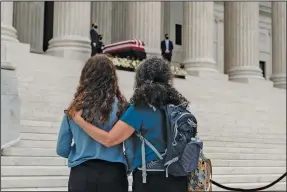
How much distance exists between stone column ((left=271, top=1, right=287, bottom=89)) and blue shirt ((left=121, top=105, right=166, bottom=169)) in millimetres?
29558

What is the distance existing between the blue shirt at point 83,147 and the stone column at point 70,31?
1782 centimetres

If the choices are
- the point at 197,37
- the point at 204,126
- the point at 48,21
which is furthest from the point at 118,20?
the point at 204,126

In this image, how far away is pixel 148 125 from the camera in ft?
13.9

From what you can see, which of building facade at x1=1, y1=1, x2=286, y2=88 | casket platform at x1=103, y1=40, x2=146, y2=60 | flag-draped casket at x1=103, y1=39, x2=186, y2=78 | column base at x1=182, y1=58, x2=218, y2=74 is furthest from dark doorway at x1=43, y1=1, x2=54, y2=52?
column base at x1=182, y1=58, x2=218, y2=74

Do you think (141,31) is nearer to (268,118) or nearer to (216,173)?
(268,118)

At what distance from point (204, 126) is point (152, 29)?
7007 millimetres

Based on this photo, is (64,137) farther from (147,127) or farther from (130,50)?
(130,50)

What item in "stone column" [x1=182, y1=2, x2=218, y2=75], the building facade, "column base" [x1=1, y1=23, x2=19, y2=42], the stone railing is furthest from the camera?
→ "stone column" [x1=182, y1=2, x2=218, y2=75]

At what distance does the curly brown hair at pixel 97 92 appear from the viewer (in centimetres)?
431

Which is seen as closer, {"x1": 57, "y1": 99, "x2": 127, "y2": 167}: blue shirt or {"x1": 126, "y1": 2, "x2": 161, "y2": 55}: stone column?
{"x1": 57, "y1": 99, "x2": 127, "y2": 167}: blue shirt

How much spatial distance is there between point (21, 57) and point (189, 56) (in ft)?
34.4

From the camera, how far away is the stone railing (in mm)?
12172

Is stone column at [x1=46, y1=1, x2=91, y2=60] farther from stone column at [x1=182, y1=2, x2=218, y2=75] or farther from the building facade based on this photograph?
stone column at [x1=182, y1=2, x2=218, y2=75]

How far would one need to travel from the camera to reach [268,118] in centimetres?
2517
